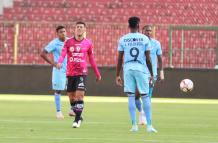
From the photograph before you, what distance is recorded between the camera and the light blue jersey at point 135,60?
15500 mm

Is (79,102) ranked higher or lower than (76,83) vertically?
lower

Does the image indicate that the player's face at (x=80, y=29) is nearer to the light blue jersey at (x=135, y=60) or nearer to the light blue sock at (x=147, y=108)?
the light blue jersey at (x=135, y=60)

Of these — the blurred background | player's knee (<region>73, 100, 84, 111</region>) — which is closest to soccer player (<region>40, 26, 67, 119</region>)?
player's knee (<region>73, 100, 84, 111</region>)

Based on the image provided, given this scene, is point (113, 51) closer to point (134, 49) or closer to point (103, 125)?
point (103, 125)

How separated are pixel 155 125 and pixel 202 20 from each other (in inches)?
788

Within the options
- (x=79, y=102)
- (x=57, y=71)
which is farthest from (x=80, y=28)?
(x=57, y=71)

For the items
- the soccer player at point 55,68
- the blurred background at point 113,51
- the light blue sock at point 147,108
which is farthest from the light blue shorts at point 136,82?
the blurred background at point 113,51

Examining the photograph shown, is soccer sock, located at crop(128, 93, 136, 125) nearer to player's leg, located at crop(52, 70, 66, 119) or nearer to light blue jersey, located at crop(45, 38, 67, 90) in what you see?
player's leg, located at crop(52, 70, 66, 119)

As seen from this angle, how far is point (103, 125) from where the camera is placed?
55.8 ft

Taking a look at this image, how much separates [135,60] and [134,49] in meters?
0.21

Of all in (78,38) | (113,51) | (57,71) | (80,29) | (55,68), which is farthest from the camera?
(113,51)

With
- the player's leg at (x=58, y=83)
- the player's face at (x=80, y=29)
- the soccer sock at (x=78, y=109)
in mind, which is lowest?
the soccer sock at (x=78, y=109)

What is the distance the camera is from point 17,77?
32281 millimetres

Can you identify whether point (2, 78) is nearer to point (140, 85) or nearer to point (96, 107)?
point (96, 107)
